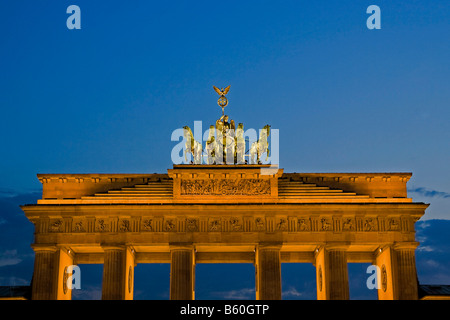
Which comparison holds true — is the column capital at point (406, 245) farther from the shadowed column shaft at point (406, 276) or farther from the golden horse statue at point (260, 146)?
the golden horse statue at point (260, 146)

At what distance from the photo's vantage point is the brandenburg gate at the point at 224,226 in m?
47.8

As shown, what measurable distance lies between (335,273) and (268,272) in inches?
171

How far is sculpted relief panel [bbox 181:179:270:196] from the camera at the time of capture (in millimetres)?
49406

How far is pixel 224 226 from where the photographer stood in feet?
159

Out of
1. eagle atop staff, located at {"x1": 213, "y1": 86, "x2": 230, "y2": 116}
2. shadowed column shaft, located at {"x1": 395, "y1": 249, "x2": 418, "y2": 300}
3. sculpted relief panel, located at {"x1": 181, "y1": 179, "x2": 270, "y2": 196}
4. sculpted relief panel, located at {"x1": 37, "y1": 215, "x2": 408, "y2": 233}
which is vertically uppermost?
eagle atop staff, located at {"x1": 213, "y1": 86, "x2": 230, "y2": 116}

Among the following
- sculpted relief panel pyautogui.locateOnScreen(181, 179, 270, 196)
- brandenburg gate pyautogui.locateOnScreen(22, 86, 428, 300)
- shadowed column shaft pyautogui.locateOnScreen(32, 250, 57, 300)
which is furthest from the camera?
sculpted relief panel pyautogui.locateOnScreen(181, 179, 270, 196)

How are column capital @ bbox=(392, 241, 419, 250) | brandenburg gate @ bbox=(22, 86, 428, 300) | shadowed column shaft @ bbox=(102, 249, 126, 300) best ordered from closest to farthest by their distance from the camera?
shadowed column shaft @ bbox=(102, 249, 126, 300) < brandenburg gate @ bbox=(22, 86, 428, 300) < column capital @ bbox=(392, 241, 419, 250)

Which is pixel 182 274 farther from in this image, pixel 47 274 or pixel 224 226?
pixel 47 274

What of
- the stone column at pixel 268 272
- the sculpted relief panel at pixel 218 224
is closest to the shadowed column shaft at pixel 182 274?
the sculpted relief panel at pixel 218 224

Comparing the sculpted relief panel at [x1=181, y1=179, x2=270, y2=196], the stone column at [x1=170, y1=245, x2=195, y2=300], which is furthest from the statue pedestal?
the stone column at [x1=170, y1=245, x2=195, y2=300]

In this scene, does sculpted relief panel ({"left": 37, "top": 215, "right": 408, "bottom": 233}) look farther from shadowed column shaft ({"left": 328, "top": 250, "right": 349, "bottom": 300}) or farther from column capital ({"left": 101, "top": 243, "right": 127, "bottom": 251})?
shadowed column shaft ({"left": 328, "top": 250, "right": 349, "bottom": 300})

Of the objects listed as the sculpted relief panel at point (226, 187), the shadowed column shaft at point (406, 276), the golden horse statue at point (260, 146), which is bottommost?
the shadowed column shaft at point (406, 276)

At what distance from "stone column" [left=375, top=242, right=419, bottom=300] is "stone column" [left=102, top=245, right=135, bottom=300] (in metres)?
17.2

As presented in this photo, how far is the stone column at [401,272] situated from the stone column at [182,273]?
13.0 m
